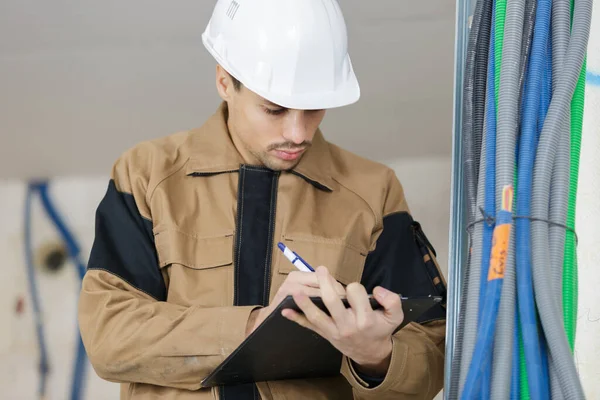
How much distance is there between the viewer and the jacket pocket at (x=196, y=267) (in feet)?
6.31

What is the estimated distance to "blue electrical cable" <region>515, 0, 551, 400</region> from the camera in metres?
1.29

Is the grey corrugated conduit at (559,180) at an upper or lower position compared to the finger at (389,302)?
upper

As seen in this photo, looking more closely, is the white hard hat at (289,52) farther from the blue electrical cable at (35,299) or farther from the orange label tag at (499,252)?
the blue electrical cable at (35,299)

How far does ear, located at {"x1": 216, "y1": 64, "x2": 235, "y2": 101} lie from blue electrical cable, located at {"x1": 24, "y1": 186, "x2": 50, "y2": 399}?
2072mm

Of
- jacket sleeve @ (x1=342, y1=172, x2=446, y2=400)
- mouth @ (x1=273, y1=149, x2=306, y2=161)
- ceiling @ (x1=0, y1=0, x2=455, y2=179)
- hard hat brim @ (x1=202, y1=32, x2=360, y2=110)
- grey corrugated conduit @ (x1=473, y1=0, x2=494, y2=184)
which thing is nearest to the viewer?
grey corrugated conduit @ (x1=473, y1=0, x2=494, y2=184)

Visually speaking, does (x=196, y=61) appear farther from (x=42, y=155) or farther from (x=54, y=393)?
(x=54, y=393)

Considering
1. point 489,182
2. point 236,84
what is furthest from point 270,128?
point 489,182

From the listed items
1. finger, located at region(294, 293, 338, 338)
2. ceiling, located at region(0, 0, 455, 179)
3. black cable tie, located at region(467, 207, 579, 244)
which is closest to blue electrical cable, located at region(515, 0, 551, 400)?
black cable tie, located at region(467, 207, 579, 244)

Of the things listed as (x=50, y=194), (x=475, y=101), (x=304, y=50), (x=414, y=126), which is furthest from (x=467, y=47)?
(x=50, y=194)

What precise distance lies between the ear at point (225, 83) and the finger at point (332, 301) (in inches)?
28.4

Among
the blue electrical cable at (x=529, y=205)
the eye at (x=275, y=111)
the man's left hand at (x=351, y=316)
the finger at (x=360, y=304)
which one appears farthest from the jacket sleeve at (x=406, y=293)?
the blue electrical cable at (x=529, y=205)

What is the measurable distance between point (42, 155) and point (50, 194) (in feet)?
0.59

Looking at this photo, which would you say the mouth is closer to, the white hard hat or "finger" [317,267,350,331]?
the white hard hat

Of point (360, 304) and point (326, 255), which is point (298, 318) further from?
point (326, 255)
